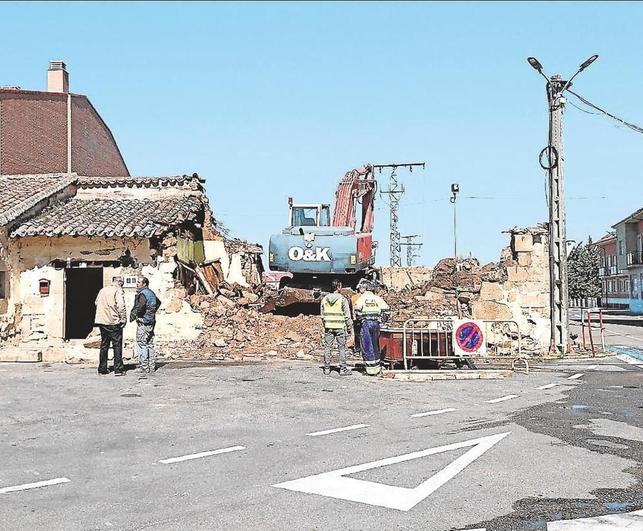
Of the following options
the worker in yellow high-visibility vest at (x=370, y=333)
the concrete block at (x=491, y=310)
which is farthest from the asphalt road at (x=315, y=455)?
the concrete block at (x=491, y=310)

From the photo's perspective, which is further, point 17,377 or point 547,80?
point 547,80

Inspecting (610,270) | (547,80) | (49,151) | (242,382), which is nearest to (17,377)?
(242,382)

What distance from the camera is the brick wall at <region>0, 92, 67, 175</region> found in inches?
1302

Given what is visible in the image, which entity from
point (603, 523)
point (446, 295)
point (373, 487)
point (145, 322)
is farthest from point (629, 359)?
point (603, 523)

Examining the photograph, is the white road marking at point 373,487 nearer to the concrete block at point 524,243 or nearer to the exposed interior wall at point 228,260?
the concrete block at point 524,243

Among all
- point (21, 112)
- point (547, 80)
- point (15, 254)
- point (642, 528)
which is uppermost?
point (21, 112)

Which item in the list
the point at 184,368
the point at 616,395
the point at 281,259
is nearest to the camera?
the point at 616,395

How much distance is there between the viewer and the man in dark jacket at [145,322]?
14.4 m

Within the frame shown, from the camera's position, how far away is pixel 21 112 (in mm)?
33500

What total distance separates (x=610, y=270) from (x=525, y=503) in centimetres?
8469

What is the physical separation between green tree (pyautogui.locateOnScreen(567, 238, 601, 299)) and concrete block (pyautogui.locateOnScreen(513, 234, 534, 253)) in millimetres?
59011

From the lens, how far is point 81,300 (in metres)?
23.2

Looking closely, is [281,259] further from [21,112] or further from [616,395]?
[21,112]

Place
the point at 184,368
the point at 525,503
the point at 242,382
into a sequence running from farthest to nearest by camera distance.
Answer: the point at 184,368 < the point at 242,382 < the point at 525,503
